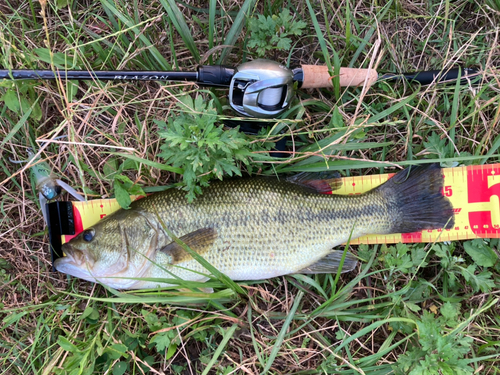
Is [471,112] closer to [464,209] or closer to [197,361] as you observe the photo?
[464,209]

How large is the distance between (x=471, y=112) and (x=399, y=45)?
0.84 meters

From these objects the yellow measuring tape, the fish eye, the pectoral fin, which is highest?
the fish eye

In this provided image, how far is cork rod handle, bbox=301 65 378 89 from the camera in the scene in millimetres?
2660

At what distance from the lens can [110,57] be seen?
2.98 meters

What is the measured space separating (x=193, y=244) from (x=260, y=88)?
1.25 m

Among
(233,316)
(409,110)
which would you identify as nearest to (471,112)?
(409,110)

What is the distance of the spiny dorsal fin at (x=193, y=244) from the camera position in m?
2.59

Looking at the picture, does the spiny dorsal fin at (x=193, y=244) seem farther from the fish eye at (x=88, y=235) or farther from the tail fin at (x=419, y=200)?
the tail fin at (x=419, y=200)

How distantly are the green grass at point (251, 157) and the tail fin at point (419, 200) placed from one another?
179 millimetres

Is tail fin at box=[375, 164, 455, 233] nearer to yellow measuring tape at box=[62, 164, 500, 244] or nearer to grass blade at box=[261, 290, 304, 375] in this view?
yellow measuring tape at box=[62, 164, 500, 244]

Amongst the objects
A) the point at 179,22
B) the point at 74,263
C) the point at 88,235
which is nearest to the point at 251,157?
the point at 179,22

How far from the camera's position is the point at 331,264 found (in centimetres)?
281

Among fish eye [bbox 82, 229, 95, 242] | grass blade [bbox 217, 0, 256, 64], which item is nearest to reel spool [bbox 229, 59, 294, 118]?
grass blade [bbox 217, 0, 256, 64]

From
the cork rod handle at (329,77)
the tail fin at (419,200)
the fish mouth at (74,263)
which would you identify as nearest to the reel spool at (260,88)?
the cork rod handle at (329,77)
